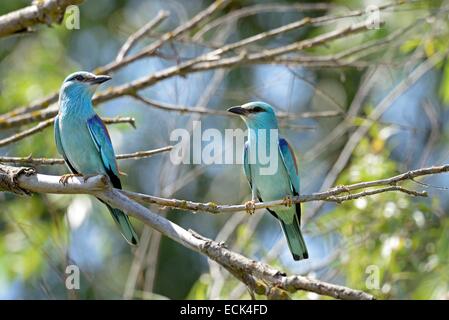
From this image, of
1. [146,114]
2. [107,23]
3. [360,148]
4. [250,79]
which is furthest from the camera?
[107,23]

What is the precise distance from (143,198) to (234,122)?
18.4 feet

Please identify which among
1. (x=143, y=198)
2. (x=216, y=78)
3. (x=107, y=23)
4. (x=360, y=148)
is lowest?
(x=143, y=198)

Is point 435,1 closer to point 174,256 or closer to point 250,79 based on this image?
point 250,79

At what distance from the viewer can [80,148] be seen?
17.1 feet

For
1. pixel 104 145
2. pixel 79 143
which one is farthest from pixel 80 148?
pixel 104 145

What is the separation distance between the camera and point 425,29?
25.0ft

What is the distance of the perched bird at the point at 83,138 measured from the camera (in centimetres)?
521

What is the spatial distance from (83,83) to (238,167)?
5.13 meters

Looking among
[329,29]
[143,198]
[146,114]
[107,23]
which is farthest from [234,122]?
[143,198]

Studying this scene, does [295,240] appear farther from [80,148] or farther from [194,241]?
[194,241]
